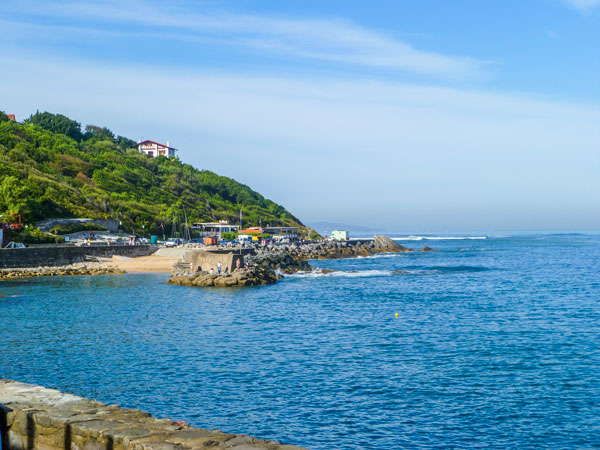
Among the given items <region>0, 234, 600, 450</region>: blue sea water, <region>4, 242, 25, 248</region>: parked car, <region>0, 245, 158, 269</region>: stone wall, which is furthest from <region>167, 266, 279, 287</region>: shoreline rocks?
<region>4, 242, 25, 248</region>: parked car

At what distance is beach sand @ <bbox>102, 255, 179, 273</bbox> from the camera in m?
61.0

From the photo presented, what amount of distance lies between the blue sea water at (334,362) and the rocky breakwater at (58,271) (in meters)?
12.4

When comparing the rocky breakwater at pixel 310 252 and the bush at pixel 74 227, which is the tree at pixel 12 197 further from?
the rocky breakwater at pixel 310 252

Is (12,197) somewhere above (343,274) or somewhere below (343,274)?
above

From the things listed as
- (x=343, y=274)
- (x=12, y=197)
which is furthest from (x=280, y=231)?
(x=343, y=274)

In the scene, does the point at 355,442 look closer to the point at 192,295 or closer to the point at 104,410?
the point at 104,410

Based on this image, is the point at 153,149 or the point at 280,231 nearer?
the point at 280,231

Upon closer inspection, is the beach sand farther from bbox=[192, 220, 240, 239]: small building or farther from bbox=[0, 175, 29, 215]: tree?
bbox=[192, 220, 240, 239]: small building

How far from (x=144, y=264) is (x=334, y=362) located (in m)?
46.7

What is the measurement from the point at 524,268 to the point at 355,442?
6230 centimetres

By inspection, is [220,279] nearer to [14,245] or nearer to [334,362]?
[14,245]

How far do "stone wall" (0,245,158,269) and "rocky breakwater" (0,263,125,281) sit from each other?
1.12 metres

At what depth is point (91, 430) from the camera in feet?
33.1

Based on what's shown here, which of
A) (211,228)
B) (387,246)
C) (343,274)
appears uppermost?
(211,228)
